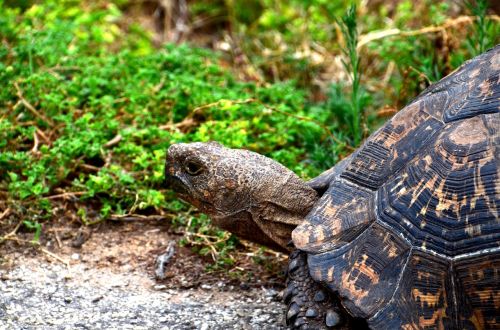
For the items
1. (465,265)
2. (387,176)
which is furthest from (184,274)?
(465,265)

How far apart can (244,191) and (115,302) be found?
2.95 ft

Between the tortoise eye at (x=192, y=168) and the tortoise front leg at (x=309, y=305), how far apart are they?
0.74 metres

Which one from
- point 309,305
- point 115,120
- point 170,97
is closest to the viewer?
point 309,305

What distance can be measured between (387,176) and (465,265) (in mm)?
524

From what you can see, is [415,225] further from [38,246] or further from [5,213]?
[5,213]

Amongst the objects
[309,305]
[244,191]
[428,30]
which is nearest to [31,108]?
[244,191]

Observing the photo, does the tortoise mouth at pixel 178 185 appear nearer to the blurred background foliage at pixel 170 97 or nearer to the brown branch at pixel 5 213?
the blurred background foliage at pixel 170 97

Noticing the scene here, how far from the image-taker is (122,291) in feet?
12.6

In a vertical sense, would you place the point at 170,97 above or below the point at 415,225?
above

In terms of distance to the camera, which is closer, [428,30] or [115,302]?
[115,302]

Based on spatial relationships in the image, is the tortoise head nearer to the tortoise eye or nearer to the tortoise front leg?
the tortoise eye

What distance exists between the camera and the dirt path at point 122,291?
3508mm

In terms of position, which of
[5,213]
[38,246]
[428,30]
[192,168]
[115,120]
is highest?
[428,30]

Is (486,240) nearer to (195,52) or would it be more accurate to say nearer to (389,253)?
(389,253)
